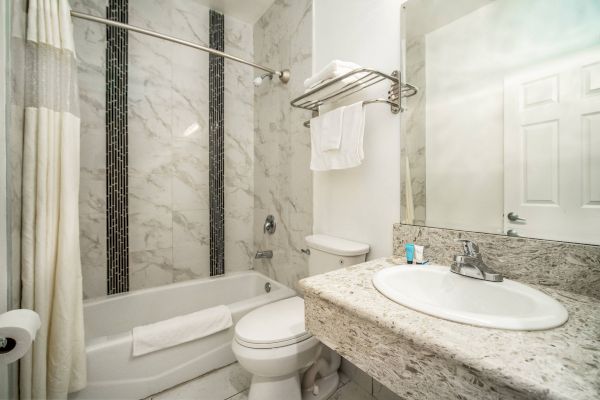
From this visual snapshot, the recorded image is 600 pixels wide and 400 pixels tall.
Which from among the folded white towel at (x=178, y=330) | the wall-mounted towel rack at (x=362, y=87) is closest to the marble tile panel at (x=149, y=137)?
Result: the folded white towel at (x=178, y=330)

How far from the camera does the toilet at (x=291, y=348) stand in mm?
A: 1050

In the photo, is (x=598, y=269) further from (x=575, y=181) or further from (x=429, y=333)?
(x=429, y=333)

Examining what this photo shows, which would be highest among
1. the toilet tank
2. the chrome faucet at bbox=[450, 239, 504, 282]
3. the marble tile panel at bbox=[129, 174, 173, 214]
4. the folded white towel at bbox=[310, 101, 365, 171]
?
the folded white towel at bbox=[310, 101, 365, 171]

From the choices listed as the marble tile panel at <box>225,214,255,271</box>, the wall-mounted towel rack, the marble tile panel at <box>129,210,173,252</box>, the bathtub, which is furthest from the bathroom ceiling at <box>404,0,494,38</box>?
the marble tile panel at <box>129,210,173,252</box>

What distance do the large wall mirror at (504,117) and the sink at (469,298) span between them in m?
0.21

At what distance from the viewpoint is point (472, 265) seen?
31.9 inches

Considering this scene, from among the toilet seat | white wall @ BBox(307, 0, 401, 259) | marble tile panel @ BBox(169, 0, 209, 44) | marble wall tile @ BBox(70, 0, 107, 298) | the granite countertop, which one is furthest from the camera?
marble tile panel @ BBox(169, 0, 209, 44)

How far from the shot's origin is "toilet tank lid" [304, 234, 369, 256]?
122cm

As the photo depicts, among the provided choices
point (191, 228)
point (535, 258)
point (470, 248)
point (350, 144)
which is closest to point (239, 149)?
point (191, 228)

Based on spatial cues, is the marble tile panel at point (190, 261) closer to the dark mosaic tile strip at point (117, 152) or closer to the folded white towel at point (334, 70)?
the dark mosaic tile strip at point (117, 152)

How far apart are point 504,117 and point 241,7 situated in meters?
2.20

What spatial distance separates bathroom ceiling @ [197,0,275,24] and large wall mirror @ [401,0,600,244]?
146cm

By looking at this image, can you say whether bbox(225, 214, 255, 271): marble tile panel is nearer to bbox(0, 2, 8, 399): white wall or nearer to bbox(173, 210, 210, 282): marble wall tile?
bbox(173, 210, 210, 282): marble wall tile

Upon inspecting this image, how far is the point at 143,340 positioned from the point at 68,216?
0.71 metres
